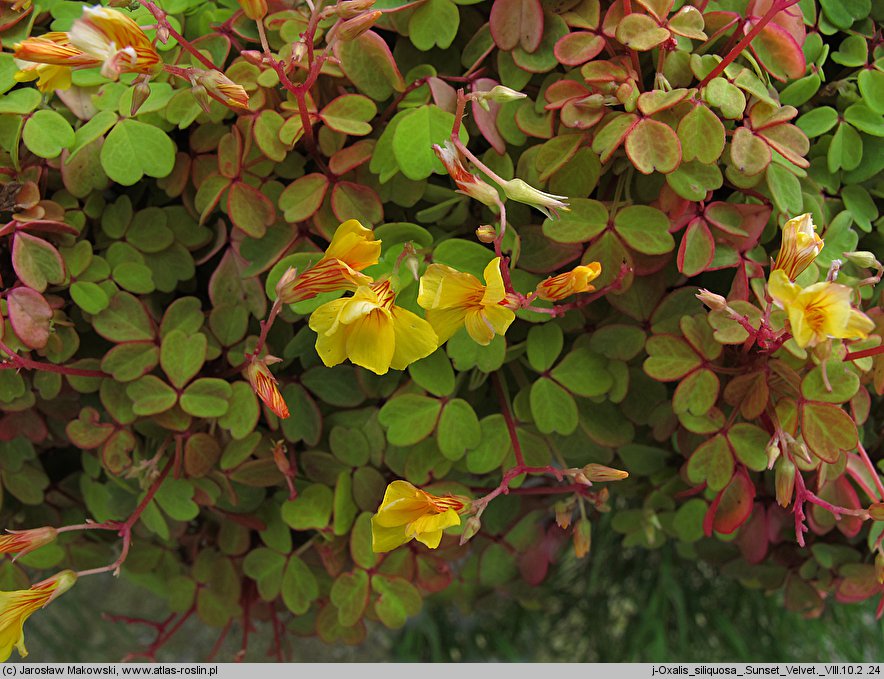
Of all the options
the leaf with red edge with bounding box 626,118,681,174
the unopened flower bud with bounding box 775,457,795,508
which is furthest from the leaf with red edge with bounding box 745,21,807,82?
the unopened flower bud with bounding box 775,457,795,508

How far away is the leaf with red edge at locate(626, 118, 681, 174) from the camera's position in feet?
2.13

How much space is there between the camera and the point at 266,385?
0.64m

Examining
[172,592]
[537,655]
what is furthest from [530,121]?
[537,655]

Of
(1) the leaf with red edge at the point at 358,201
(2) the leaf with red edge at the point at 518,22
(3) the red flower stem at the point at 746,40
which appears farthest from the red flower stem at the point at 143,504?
(3) the red flower stem at the point at 746,40

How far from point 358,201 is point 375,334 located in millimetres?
164

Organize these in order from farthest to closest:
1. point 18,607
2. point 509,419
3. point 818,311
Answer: point 509,419 < point 18,607 < point 818,311

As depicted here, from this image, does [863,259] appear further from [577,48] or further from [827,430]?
[577,48]

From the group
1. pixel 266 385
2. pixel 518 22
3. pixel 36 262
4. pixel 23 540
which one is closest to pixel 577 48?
pixel 518 22

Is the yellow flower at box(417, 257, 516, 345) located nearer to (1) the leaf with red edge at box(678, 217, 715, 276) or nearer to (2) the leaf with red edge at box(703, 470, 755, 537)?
(1) the leaf with red edge at box(678, 217, 715, 276)

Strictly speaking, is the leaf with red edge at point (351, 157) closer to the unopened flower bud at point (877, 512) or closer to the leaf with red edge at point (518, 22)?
the leaf with red edge at point (518, 22)

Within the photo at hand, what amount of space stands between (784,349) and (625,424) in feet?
0.54

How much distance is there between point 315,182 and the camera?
2.36 ft

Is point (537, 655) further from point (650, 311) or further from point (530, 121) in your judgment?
point (530, 121)
